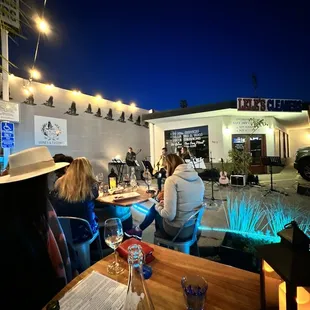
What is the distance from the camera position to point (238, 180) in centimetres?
686

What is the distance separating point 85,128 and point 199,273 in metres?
8.53

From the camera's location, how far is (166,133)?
10477 millimetres

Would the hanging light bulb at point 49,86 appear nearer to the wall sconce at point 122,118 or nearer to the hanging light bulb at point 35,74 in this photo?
the hanging light bulb at point 35,74

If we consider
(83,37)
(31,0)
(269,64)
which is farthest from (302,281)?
(269,64)

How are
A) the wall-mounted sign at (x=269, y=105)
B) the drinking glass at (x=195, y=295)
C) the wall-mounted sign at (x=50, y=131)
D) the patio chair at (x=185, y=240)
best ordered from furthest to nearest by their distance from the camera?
1. the wall-mounted sign at (x=269, y=105)
2. the wall-mounted sign at (x=50, y=131)
3. the patio chair at (x=185, y=240)
4. the drinking glass at (x=195, y=295)

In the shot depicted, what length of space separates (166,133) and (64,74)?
221 inches

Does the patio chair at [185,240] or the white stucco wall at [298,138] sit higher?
the white stucco wall at [298,138]

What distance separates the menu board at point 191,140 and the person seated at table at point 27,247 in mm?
8518

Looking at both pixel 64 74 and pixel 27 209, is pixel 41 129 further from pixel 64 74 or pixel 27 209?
pixel 27 209

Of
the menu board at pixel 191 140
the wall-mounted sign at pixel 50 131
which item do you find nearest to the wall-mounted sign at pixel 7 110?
the wall-mounted sign at pixel 50 131

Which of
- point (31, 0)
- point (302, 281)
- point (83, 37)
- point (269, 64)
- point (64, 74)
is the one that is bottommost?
point (302, 281)

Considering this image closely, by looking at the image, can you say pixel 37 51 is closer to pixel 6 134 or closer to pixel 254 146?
pixel 6 134

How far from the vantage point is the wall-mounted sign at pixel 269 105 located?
299 inches

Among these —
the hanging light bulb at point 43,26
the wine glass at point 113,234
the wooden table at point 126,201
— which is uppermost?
the hanging light bulb at point 43,26
